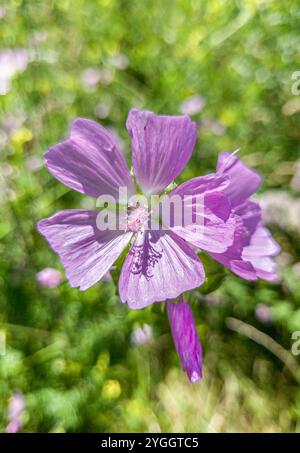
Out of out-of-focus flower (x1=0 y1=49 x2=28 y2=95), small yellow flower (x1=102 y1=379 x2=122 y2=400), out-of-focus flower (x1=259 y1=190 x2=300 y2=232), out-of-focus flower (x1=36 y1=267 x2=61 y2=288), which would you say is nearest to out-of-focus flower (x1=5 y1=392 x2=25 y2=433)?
small yellow flower (x1=102 y1=379 x2=122 y2=400)

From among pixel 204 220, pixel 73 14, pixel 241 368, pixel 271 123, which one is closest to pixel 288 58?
pixel 271 123

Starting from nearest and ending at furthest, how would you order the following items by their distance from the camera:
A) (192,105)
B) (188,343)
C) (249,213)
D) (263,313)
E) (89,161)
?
(188,343), (89,161), (249,213), (263,313), (192,105)

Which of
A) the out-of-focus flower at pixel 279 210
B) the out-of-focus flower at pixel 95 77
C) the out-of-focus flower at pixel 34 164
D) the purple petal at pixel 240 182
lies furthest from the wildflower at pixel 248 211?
the out-of-focus flower at pixel 95 77

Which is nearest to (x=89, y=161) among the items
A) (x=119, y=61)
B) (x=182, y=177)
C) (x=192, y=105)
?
(x=182, y=177)

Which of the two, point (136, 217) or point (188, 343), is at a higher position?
point (136, 217)

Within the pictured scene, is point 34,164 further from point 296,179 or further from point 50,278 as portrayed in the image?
point 296,179

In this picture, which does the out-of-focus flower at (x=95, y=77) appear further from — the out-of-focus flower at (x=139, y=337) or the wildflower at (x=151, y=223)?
the wildflower at (x=151, y=223)

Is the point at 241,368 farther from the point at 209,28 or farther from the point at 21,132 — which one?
the point at 209,28
